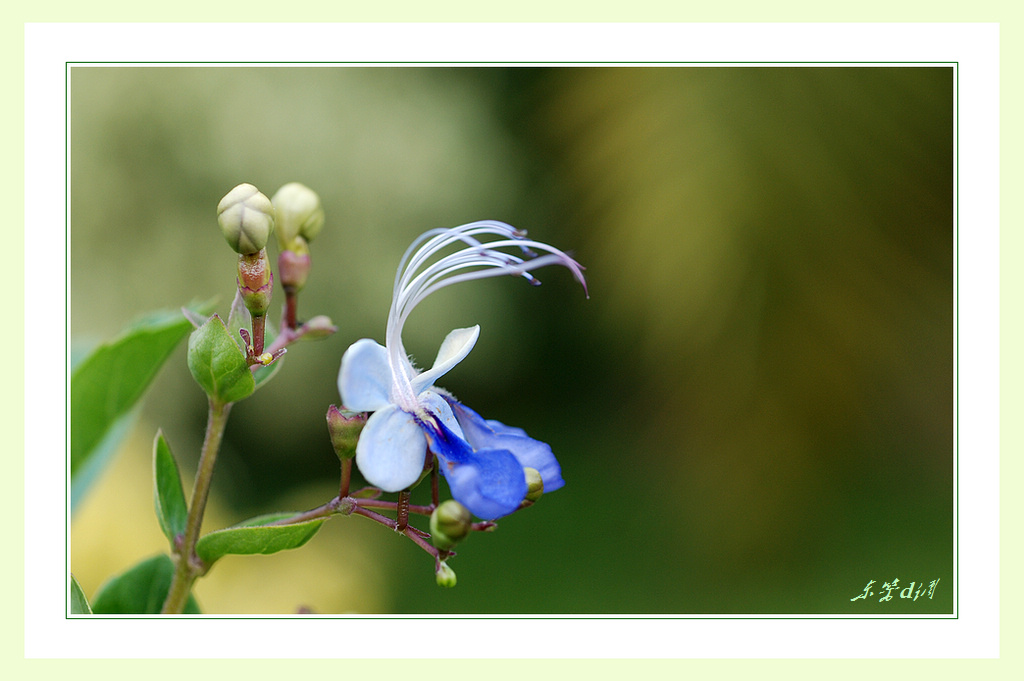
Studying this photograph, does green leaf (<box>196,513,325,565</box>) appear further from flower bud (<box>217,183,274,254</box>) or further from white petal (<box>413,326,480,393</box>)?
flower bud (<box>217,183,274,254</box>)

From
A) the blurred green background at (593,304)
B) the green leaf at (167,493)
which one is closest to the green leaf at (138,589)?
the green leaf at (167,493)

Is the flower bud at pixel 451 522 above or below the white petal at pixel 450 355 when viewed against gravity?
below

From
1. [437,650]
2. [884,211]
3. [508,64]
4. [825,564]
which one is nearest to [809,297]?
[884,211]

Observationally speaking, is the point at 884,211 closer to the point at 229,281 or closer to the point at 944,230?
the point at 944,230

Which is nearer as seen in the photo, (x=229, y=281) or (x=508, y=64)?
(x=508, y=64)

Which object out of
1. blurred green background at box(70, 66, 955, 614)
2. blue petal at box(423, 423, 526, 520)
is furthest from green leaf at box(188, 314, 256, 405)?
blurred green background at box(70, 66, 955, 614)

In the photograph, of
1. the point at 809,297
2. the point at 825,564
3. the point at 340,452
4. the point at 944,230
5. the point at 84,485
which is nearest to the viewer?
the point at 340,452

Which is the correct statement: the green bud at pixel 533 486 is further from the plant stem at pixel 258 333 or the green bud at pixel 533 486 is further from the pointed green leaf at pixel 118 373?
the pointed green leaf at pixel 118 373
